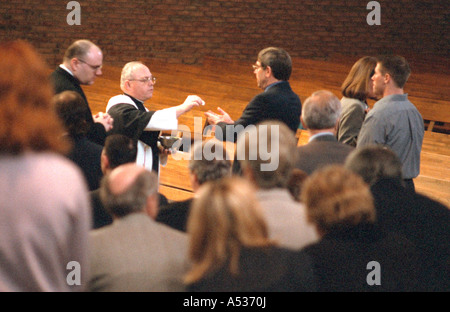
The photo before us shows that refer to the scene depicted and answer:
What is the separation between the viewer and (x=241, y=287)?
1.29m

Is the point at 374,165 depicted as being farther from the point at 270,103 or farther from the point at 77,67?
the point at 77,67

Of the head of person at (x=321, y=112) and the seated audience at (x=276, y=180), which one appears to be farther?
the head of person at (x=321, y=112)

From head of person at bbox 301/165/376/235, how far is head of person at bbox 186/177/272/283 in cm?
31

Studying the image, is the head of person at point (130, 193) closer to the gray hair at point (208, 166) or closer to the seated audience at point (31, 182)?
the seated audience at point (31, 182)

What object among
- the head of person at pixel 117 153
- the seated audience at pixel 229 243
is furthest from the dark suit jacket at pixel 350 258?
the head of person at pixel 117 153

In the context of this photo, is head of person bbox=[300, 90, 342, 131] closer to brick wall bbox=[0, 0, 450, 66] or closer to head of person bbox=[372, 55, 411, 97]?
head of person bbox=[372, 55, 411, 97]

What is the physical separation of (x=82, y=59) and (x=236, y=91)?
8.72ft

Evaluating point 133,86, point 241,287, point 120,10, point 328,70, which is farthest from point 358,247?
point 120,10

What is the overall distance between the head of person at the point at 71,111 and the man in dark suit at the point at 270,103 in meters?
0.84

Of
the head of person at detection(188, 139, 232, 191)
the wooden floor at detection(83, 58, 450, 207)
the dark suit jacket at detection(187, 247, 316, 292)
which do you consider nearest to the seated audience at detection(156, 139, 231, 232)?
the head of person at detection(188, 139, 232, 191)

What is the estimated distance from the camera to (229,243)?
124 cm

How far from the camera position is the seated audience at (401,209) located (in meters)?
1.92

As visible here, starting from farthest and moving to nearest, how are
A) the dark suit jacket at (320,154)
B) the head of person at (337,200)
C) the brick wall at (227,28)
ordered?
the brick wall at (227,28)
the dark suit jacket at (320,154)
the head of person at (337,200)

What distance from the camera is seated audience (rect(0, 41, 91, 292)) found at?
1.14 meters
